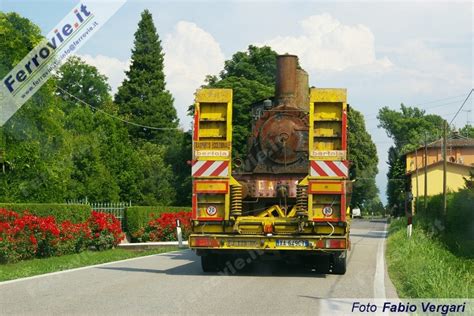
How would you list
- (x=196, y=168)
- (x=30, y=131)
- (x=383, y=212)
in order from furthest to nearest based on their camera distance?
1. (x=383, y=212)
2. (x=30, y=131)
3. (x=196, y=168)

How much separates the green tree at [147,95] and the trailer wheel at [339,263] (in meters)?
60.9

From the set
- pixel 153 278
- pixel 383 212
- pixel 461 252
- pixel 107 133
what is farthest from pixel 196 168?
pixel 383 212

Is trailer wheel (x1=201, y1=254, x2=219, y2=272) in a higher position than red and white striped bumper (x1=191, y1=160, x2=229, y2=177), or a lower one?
lower

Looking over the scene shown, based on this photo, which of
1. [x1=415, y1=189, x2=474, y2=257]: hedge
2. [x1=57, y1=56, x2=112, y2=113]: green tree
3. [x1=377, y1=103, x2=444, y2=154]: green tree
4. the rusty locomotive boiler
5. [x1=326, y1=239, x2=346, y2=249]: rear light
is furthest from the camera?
[x1=377, y1=103, x2=444, y2=154]: green tree

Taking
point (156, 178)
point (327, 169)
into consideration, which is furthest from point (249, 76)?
point (327, 169)

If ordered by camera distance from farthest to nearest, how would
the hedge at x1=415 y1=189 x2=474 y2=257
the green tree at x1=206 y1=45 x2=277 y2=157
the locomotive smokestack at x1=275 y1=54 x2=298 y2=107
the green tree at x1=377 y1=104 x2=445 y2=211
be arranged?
the green tree at x1=377 y1=104 x2=445 y2=211, the green tree at x1=206 y1=45 x2=277 y2=157, the hedge at x1=415 y1=189 x2=474 y2=257, the locomotive smokestack at x1=275 y1=54 x2=298 y2=107

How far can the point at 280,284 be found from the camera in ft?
42.2

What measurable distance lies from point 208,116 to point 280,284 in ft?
12.8

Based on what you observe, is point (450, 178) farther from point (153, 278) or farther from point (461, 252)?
point (153, 278)

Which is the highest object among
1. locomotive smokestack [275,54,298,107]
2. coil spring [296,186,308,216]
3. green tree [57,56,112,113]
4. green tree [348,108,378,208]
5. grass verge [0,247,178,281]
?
green tree [57,56,112,113]

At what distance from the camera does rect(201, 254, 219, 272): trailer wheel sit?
584 inches

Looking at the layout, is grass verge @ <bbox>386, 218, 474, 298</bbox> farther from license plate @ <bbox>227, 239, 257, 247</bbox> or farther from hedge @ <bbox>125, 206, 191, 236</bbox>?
hedge @ <bbox>125, 206, 191, 236</bbox>

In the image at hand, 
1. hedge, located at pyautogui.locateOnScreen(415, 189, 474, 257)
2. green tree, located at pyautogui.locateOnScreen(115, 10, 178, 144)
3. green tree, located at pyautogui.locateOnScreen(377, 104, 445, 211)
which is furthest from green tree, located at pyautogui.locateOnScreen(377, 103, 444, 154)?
hedge, located at pyautogui.locateOnScreen(415, 189, 474, 257)

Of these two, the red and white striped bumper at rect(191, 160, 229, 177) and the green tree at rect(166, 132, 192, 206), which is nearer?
the red and white striped bumper at rect(191, 160, 229, 177)
